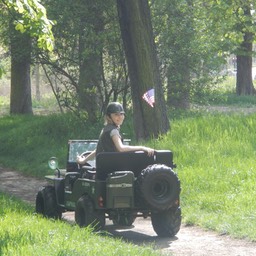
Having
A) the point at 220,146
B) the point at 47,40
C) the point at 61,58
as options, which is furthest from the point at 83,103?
the point at 47,40

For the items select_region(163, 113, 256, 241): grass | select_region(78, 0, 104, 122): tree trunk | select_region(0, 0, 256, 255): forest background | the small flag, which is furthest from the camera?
select_region(78, 0, 104, 122): tree trunk

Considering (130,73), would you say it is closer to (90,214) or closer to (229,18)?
(229,18)

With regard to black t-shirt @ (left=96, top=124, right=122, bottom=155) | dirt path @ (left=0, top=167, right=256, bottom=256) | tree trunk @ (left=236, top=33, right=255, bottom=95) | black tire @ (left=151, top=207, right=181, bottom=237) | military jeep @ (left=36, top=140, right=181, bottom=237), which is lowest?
dirt path @ (left=0, top=167, right=256, bottom=256)

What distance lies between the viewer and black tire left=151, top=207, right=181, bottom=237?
11836 mm

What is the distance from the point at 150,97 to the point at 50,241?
32.3 feet

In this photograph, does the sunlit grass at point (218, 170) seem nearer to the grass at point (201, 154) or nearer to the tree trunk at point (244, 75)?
the grass at point (201, 154)

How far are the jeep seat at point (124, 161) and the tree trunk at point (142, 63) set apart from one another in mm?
7746

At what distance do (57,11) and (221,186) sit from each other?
979 centimetres

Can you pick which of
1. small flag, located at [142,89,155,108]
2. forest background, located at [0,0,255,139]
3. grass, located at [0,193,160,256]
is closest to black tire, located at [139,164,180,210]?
grass, located at [0,193,160,256]

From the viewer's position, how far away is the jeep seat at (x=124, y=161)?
456 inches

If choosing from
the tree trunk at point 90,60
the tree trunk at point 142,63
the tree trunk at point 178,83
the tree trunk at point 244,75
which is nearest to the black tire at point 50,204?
the tree trunk at point 142,63

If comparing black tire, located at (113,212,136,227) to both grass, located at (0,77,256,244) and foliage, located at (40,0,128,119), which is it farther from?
foliage, located at (40,0,128,119)

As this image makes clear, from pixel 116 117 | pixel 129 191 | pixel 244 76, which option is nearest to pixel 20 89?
pixel 244 76

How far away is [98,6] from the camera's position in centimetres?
2273
